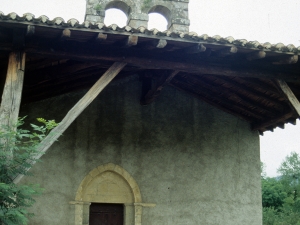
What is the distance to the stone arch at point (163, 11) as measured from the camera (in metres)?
10.7

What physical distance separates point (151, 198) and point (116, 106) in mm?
2043

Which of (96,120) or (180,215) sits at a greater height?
(96,120)

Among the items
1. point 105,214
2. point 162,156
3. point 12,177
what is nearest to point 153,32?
point 12,177

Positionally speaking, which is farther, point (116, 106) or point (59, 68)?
point (116, 106)

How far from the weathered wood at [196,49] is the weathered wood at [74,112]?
97cm

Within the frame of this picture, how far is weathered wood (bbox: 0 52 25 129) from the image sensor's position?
18.6ft

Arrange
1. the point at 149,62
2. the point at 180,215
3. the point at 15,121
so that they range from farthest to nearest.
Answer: the point at 180,215, the point at 149,62, the point at 15,121

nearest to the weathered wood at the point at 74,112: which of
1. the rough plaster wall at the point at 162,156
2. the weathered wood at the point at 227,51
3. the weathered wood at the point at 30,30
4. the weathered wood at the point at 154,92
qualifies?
the weathered wood at the point at 30,30

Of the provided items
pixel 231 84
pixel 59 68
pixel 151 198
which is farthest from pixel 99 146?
pixel 231 84

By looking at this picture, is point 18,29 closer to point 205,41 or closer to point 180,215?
point 205,41

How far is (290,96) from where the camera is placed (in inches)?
273

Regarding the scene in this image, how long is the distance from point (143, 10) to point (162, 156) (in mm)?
3529

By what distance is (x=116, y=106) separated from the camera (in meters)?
9.27

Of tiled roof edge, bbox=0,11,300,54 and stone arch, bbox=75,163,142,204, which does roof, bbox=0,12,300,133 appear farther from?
stone arch, bbox=75,163,142,204
